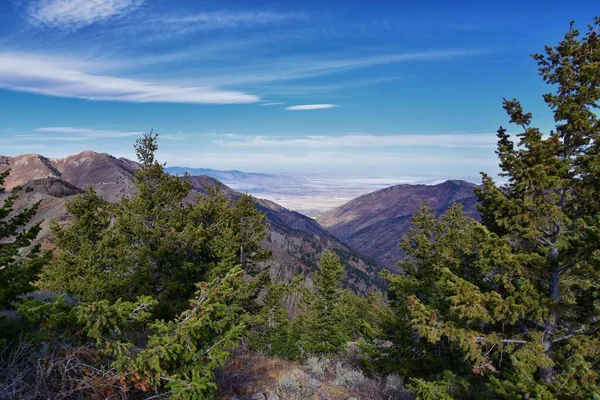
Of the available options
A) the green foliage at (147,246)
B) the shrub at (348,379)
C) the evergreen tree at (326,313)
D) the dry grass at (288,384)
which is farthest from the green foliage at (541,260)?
the evergreen tree at (326,313)

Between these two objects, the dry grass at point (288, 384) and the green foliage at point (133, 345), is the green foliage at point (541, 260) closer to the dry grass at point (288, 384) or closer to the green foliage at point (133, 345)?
the dry grass at point (288, 384)

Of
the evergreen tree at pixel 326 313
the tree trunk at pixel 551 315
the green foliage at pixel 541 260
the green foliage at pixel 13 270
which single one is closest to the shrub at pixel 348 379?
the green foliage at pixel 541 260

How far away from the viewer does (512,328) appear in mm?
10352

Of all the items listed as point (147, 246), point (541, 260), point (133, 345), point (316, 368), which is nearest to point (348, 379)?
point (316, 368)

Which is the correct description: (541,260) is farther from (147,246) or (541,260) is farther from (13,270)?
(147,246)

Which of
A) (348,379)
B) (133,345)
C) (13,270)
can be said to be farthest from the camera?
(348,379)

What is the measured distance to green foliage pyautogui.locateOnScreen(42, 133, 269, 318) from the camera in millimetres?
18391

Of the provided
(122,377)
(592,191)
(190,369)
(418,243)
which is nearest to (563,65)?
(592,191)

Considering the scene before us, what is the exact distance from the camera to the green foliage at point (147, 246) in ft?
60.3

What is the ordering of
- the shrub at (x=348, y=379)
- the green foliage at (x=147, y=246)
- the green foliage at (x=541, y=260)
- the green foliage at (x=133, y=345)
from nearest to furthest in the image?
the green foliage at (x=133, y=345) → the green foliage at (x=541, y=260) → the shrub at (x=348, y=379) → the green foliage at (x=147, y=246)

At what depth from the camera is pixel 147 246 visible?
1925 cm

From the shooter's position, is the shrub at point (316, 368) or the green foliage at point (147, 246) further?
the green foliage at point (147, 246)

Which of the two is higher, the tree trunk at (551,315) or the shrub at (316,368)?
the tree trunk at (551,315)

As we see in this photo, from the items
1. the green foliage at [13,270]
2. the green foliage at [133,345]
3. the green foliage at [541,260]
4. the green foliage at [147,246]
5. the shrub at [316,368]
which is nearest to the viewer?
the green foliage at [133,345]
